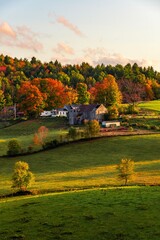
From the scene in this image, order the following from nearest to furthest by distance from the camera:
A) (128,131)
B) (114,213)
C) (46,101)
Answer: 1. (114,213)
2. (128,131)
3. (46,101)

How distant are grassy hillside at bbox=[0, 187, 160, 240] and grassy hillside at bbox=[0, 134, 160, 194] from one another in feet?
37.3

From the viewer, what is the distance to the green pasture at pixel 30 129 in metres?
90.4

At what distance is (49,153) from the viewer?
71062mm

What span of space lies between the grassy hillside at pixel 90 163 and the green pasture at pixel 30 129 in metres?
15.0

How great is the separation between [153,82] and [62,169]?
127 meters

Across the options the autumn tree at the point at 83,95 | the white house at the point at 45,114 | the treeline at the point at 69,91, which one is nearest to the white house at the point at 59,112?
the white house at the point at 45,114

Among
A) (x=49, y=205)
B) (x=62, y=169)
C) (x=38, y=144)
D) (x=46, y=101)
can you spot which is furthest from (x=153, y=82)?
(x=49, y=205)

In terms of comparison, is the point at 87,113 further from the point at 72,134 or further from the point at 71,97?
the point at 72,134

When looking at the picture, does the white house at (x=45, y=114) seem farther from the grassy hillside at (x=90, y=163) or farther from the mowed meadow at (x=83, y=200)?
the mowed meadow at (x=83, y=200)

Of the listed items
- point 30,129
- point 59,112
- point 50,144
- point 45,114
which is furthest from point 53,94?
point 50,144

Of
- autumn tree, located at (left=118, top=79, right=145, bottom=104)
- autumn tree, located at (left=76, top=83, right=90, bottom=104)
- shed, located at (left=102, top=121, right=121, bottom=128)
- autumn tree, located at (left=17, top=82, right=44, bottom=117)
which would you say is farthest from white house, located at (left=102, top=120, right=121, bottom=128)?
autumn tree, located at (left=118, top=79, right=145, bottom=104)

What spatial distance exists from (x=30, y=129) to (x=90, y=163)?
154 ft

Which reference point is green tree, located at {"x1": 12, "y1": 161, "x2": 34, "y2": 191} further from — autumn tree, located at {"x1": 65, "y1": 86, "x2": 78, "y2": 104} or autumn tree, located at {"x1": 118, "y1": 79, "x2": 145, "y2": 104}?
autumn tree, located at {"x1": 118, "y1": 79, "x2": 145, "y2": 104}

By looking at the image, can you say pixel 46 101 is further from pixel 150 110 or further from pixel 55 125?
pixel 150 110
